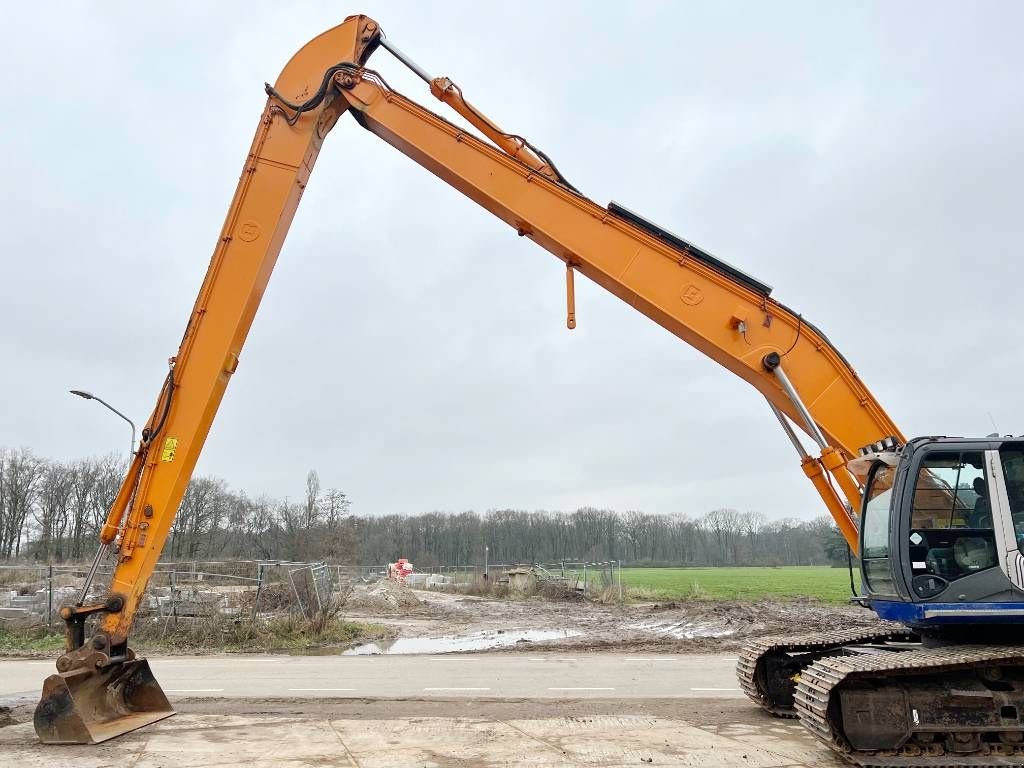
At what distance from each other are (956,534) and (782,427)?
1878mm

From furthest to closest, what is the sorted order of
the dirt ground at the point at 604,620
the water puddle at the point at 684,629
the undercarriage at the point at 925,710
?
the water puddle at the point at 684,629 → the dirt ground at the point at 604,620 → the undercarriage at the point at 925,710

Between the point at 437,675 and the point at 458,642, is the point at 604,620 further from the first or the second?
the point at 437,675

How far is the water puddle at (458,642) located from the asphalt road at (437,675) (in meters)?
1.24

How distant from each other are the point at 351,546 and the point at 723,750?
5987cm

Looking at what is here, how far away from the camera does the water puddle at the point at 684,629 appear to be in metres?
18.3

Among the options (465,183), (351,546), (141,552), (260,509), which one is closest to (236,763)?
(141,552)

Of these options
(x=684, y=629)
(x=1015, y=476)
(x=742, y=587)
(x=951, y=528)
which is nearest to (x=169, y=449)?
(x=951, y=528)

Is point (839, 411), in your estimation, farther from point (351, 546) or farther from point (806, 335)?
point (351, 546)

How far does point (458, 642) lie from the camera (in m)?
18.1

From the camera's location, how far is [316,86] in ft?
28.1

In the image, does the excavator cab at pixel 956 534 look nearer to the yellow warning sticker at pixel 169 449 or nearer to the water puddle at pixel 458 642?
the yellow warning sticker at pixel 169 449

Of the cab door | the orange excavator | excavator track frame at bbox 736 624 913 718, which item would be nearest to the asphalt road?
excavator track frame at bbox 736 624 913 718

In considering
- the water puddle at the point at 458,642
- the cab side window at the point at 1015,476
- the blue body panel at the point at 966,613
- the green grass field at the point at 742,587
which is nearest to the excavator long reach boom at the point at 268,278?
the cab side window at the point at 1015,476

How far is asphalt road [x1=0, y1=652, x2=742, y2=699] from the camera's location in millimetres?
10617
